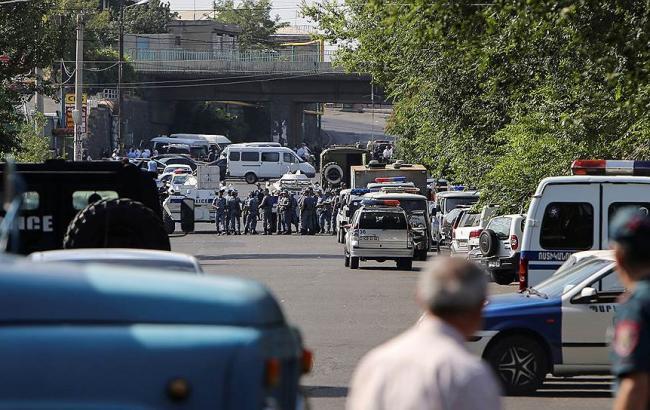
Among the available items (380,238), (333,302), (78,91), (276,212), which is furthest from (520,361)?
(78,91)

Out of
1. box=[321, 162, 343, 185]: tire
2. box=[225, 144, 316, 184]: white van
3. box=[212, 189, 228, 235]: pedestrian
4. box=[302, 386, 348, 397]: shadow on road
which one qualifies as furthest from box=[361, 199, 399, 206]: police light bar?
box=[225, 144, 316, 184]: white van

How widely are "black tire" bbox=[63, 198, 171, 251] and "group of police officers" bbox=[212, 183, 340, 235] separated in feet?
132

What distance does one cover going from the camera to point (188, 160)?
85.9 meters

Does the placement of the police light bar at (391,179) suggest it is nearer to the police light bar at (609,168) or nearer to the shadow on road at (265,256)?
the shadow on road at (265,256)

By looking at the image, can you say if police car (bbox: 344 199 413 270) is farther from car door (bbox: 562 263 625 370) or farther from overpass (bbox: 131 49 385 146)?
overpass (bbox: 131 49 385 146)

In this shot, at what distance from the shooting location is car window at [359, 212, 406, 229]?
1345 inches

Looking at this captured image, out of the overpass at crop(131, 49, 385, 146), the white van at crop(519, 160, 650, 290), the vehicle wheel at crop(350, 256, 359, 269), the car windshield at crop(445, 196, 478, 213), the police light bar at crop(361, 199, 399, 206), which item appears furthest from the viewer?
the overpass at crop(131, 49, 385, 146)

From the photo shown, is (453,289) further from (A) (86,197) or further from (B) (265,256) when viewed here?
(B) (265,256)

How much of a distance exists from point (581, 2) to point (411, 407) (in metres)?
14.4

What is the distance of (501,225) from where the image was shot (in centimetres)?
3059

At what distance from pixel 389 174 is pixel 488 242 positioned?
26.6 metres

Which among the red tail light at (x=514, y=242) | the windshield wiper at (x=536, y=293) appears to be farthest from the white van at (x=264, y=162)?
the windshield wiper at (x=536, y=293)

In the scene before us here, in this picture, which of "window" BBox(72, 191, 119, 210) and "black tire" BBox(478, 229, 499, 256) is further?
"black tire" BBox(478, 229, 499, 256)

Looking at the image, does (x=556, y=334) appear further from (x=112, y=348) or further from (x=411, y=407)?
(x=112, y=348)
